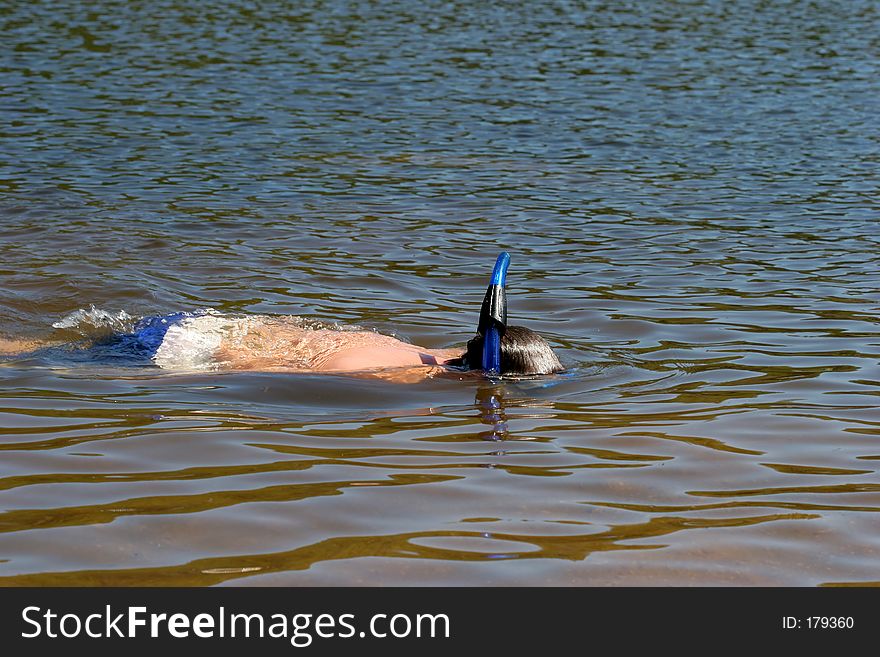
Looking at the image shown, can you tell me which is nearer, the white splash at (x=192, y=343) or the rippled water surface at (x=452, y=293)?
the rippled water surface at (x=452, y=293)

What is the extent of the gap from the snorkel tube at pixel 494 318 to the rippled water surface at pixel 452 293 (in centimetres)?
24

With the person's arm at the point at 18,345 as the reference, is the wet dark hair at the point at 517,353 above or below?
above

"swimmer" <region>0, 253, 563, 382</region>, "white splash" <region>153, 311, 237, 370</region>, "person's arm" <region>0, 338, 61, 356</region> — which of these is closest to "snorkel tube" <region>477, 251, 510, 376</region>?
"swimmer" <region>0, 253, 563, 382</region>

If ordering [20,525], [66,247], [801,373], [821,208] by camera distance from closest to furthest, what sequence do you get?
[20,525], [801,373], [66,247], [821,208]

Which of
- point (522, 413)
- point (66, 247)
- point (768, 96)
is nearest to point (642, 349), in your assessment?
point (522, 413)

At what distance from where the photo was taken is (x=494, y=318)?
6652 mm

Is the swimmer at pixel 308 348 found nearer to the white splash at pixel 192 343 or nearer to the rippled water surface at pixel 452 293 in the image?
the white splash at pixel 192 343

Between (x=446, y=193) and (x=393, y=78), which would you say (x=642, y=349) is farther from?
(x=393, y=78)

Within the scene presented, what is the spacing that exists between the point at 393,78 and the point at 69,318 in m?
12.2

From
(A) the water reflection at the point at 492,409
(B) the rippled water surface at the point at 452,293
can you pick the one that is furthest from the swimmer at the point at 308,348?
(B) the rippled water surface at the point at 452,293

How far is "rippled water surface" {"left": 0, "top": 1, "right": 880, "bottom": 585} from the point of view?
15.1 ft

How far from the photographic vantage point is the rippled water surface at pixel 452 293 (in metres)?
4.62

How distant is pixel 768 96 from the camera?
62.3ft

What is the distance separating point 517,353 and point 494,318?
0.33 m
